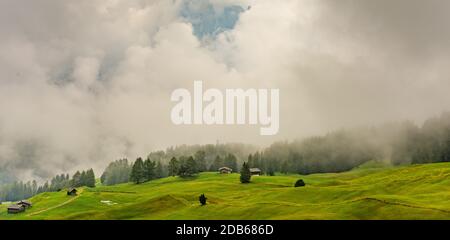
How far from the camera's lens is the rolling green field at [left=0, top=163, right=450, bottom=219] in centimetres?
5588

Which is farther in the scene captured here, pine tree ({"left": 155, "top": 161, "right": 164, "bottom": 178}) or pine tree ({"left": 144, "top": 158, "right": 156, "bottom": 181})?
pine tree ({"left": 144, "top": 158, "right": 156, "bottom": 181})

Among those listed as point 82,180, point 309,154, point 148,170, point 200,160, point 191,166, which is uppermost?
point 309,154

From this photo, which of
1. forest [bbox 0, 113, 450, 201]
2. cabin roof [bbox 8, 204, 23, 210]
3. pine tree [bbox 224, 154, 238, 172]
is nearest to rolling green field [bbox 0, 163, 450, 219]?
cabin roof [bbox 8, 204, 23, 210]

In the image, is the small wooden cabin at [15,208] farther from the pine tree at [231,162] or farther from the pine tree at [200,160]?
the pine tree at [231,162]

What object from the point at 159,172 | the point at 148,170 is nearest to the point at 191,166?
the point at 159,172

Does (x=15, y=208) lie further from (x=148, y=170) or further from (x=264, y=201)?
(x=264, y=201)

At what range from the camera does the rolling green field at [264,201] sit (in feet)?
183

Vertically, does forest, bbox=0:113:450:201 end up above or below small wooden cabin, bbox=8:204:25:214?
above

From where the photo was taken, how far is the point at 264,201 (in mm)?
82438

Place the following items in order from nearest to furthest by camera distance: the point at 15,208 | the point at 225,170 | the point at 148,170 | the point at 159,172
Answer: the point at 15,208
the point at 159,172
the point at 148,170
the point at 225,170

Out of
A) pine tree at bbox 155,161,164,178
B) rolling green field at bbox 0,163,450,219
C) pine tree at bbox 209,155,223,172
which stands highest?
pine tree at bbox 209,155,223,172

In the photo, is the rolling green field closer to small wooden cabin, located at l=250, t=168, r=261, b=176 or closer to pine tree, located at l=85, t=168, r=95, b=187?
small wooden cabin, located at l=250, t=168, r=261, b=176
